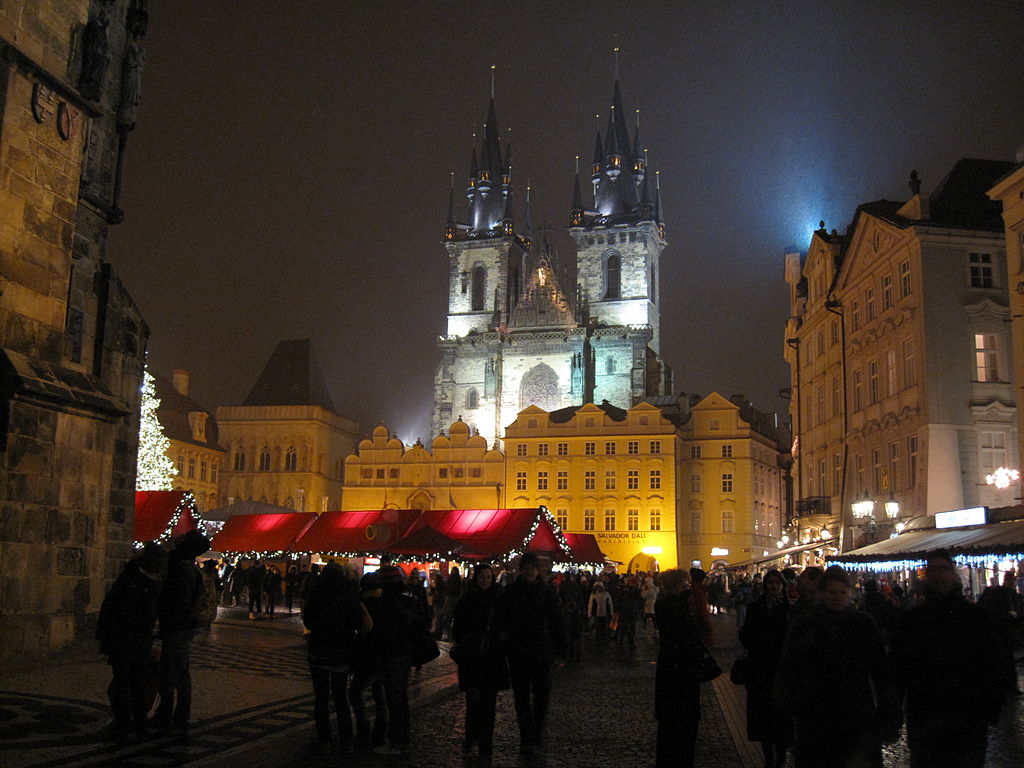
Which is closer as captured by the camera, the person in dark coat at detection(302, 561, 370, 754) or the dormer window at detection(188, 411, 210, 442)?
the person in dark coat at detection(302, 561, 370, 754)

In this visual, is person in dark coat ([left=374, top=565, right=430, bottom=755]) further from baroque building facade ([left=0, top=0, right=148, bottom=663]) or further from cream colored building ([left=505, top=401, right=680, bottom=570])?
cream colored building ([left=505, top=401, right=680, bottom=570])

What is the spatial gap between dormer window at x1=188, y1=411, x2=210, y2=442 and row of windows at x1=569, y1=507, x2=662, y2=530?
26297 mm

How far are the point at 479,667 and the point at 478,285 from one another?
82.6 m

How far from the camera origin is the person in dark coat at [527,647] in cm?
873

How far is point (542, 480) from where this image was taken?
2746 inches

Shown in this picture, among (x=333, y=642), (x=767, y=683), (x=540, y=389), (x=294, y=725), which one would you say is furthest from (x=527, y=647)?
(x=540, y=389)

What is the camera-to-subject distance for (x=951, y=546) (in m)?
18.3

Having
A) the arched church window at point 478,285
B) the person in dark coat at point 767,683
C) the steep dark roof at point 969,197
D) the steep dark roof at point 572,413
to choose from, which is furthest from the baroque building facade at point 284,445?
the person in dark coat at point 767,683

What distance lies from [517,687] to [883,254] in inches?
965

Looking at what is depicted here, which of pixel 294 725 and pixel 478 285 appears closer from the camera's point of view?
pixel 294 725

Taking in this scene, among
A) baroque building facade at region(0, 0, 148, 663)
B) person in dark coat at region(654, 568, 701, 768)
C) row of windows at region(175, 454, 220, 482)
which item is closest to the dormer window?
row of windows at region(175, 454, 220, 482)

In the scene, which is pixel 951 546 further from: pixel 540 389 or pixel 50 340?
pixel 540 389

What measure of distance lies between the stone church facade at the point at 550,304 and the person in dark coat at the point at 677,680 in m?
71.2

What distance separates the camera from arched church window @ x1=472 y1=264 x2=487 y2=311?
89.5 metres
